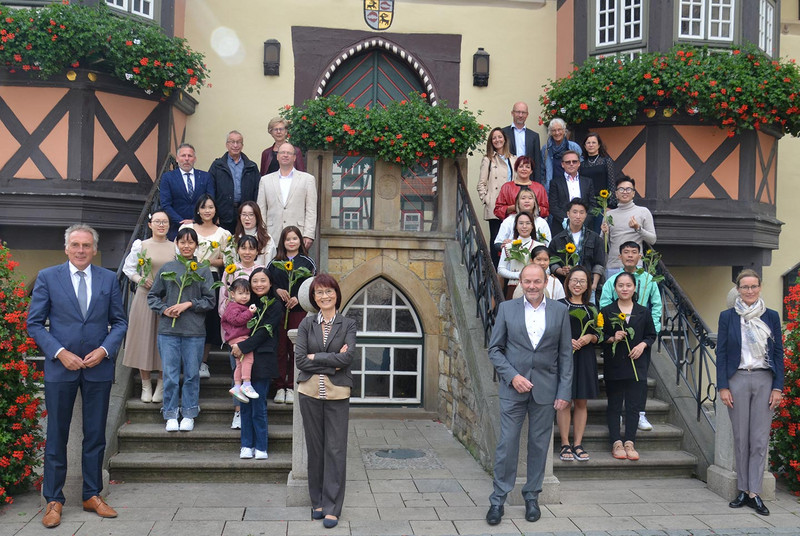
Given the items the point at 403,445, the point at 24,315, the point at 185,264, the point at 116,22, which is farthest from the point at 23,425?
the point at 116,22

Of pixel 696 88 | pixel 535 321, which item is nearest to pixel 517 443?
pixel 535 321

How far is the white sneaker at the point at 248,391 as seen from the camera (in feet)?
20.0

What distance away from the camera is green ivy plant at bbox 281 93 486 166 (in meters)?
8.55

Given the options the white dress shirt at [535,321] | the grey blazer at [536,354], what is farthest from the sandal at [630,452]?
the white dress shirt at [535,321]

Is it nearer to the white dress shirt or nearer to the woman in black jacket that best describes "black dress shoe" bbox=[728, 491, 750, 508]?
the white dress shirt

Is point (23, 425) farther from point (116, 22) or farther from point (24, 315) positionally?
point (116, 22)

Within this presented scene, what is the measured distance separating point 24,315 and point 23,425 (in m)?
0.84

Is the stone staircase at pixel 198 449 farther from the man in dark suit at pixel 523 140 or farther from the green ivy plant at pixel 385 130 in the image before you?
the man in dark suit at pixel 523 140

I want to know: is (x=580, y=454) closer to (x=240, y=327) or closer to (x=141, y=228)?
(x=240, y=327)

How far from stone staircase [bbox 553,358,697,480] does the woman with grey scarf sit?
77cm

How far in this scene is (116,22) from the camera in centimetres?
841

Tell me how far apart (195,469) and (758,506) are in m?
4.51

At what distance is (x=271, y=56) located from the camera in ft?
34.4

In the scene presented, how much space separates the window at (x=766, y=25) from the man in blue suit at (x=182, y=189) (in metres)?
7.63
